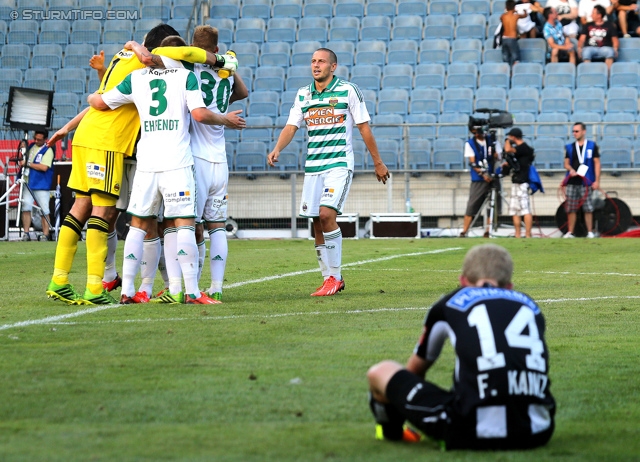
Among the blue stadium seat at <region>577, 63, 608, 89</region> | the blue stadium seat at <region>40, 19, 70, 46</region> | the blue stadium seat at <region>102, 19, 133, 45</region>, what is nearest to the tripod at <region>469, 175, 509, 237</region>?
the blue stadium seat at <region>577, 63, 608, 89</region>

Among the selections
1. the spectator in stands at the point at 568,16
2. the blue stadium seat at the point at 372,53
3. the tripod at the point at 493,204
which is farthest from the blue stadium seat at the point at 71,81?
the spectator in stands at the point at 568,16

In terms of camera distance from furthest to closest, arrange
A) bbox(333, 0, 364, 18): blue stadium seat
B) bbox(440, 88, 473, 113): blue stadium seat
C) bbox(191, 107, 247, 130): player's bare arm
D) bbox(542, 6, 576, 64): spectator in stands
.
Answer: bbox(333, 0, 364, 18): blue stadium seat → bbox(542, 6, 576, 64): spectator in stands → bbox(440, 88, 473, 113): blue stadium seat → bbox(191, 107, 247, 130): player's bare arm

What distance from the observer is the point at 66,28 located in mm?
27562

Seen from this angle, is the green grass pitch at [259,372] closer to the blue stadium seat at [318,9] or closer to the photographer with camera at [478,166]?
the photographer with camera at [478,166]

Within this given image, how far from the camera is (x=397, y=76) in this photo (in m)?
24.9

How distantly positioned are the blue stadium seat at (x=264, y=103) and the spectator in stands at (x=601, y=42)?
23.0 ft

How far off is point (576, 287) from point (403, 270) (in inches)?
104

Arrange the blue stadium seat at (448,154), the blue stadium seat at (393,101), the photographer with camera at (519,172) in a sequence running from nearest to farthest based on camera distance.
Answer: the photographer with camera at (519,172) < the blue stadium seat at (448,154) < the blue stadium seat at (393,101)

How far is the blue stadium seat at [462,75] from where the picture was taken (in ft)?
80.0

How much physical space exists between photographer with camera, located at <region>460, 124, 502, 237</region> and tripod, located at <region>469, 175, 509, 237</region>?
0.19 metres

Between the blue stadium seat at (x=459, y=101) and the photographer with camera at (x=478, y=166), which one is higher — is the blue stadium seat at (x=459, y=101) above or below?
above

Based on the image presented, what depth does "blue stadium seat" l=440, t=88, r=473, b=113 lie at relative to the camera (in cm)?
2386

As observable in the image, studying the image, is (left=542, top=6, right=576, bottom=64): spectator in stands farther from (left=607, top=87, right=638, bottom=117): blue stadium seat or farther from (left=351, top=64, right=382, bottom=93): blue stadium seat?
(left=351, top=64, right=382, bottom=93): blue stadium seat

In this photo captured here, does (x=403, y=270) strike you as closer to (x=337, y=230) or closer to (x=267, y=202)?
(x=337, y=230)
